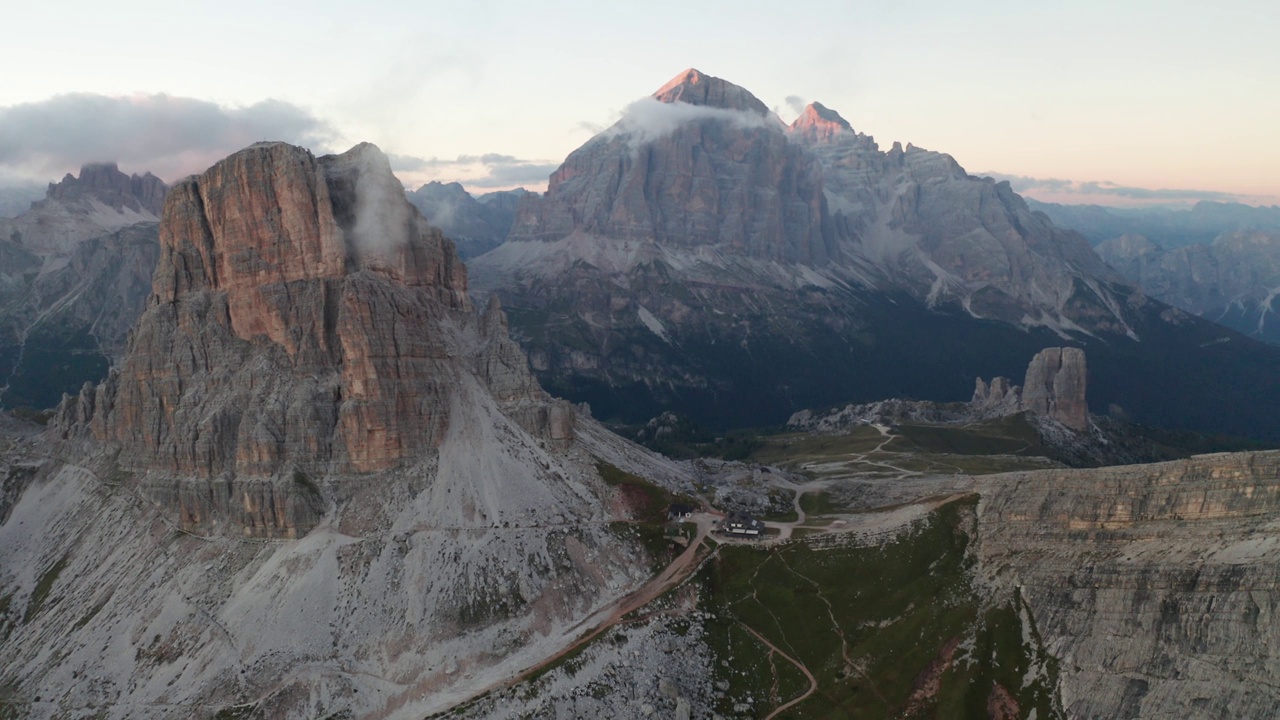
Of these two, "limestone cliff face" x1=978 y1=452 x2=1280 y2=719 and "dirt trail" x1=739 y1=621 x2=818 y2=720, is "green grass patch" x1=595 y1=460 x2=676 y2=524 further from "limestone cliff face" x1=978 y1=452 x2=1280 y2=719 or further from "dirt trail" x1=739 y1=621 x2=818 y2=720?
"limestone cliff face" x1=978 y1=452 x2=1280 y2=719

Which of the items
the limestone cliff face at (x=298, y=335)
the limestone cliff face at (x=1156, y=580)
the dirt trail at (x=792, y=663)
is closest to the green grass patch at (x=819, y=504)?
the dirt trail at (x=792, y=663)

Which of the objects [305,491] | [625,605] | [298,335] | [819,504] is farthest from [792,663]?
[298,335]

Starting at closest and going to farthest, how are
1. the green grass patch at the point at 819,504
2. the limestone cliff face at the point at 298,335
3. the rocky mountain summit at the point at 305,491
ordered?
1. the rocky mountain summit at the point at 305,491
2. the limestone cliff face at the point at 298,335
3. the green grass patch at the point at 819,504

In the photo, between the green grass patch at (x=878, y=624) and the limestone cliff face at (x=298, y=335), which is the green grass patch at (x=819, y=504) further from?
the limestone cliff face at (x=298, y=335)

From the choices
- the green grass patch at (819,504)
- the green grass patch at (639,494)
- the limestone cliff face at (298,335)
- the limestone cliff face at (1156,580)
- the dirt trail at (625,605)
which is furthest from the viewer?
the green grass patch at (819,504)

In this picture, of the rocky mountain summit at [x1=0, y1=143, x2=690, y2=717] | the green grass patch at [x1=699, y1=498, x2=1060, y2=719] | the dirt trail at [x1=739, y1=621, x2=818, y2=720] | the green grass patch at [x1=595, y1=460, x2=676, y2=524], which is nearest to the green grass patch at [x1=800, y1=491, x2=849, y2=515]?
the green grass patch at [x1=699, y1=498, x2=1060, y2=719]

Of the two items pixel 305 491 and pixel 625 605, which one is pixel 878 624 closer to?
pixel 625 605
